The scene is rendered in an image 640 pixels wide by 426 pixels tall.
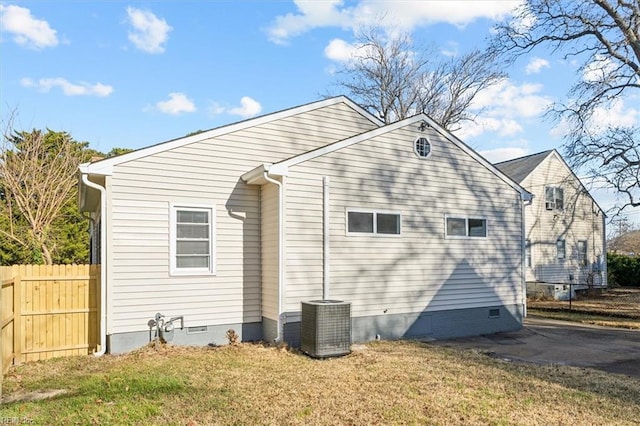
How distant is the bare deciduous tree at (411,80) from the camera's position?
82.3 ft

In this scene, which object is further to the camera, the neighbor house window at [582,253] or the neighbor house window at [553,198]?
the neighbor house window at [582,253]

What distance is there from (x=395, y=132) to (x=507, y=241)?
12.9 feet

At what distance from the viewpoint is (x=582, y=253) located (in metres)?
21.9

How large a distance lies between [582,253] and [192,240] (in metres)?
20.5

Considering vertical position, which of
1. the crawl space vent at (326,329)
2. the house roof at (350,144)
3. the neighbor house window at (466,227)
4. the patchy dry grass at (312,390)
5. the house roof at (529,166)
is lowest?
the patchy dry grass at (312,390)

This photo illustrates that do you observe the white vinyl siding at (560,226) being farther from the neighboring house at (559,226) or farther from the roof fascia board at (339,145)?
the roof fascia board at (339,145)

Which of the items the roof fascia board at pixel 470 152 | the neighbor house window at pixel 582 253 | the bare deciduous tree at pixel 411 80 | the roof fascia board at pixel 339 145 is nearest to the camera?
the roof fascia board at pixel 339 145

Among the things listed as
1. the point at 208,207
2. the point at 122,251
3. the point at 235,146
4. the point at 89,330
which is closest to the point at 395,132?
the point at 235,146

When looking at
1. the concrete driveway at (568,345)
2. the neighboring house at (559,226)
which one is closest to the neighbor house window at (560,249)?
the neighboring house at (559,226)

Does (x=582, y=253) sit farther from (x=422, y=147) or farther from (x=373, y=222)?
(x=373, y=222)

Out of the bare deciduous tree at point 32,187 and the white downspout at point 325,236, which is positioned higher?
the bare deciduous tree at point 32,187

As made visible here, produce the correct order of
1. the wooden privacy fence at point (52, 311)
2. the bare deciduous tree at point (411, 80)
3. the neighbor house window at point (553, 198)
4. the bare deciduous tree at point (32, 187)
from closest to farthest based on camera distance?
the wooden privacy fence at point (52, 311)
the bare deciduous tree at point (32, 187)
the neighbor house window at point (553, 198)
the bare deciduous tree at point (411, 80)

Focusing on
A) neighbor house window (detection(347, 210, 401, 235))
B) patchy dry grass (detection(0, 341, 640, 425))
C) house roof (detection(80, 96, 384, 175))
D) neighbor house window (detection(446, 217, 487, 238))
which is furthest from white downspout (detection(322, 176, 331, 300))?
neighbor house window (detection(446, 217, 487, 238))

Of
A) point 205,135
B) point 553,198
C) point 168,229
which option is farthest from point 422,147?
point 553,198
